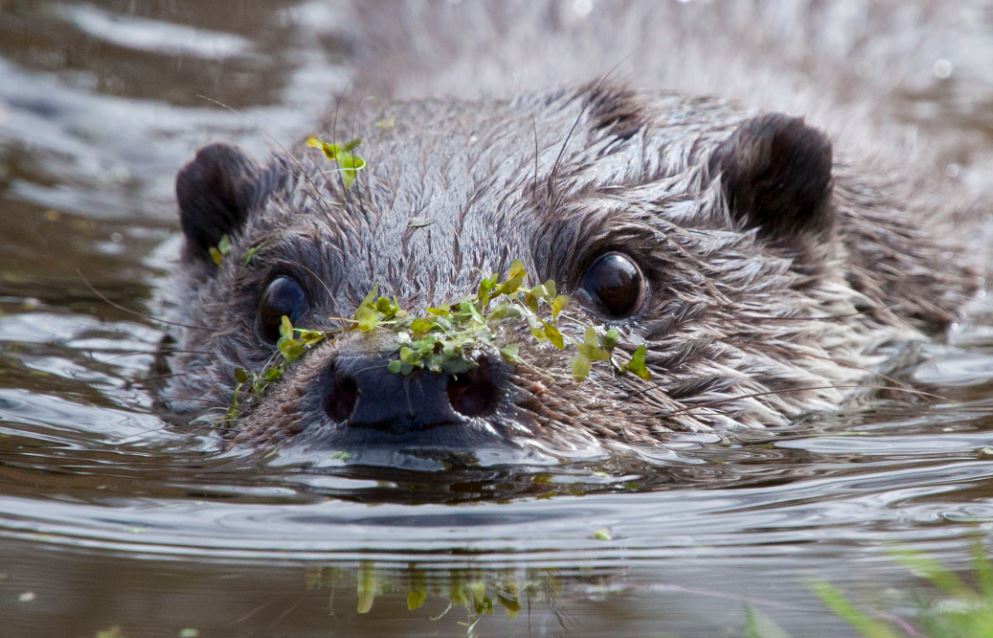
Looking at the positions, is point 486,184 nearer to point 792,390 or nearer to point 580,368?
point 580,368

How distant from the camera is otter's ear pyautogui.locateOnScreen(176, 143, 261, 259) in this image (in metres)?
5.30

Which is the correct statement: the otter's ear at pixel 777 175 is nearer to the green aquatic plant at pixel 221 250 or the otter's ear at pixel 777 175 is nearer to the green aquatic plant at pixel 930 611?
the green aquatic plant at pixel 221 250

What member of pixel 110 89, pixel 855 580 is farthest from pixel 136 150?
pixel 855 580

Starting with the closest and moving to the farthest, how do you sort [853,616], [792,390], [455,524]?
[853,616], [455,524], [792,390]

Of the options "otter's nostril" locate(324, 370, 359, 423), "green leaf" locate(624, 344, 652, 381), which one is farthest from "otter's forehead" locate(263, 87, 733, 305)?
"otter's nostril" locate(324, 370, 359, 423)

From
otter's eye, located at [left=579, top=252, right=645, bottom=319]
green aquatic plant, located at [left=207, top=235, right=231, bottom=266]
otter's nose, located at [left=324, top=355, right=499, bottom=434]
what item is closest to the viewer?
otter's nose, located at [left=324, top=355, right=499, bottom=434]

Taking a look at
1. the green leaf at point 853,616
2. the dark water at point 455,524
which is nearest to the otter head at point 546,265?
the dark water at point 455,524

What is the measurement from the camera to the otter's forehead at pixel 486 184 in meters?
4.31

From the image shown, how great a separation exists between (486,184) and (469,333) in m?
1.02

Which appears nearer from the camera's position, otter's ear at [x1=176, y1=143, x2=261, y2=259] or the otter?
the otter

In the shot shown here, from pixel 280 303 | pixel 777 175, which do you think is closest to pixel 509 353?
pixel 280 303

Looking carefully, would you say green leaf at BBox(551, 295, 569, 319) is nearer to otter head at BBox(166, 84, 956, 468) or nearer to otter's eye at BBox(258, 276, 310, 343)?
otter head at BBox(166, 84, 956, 468)

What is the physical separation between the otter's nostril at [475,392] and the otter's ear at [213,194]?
1897 millimetres

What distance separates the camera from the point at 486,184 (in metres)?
4.57
